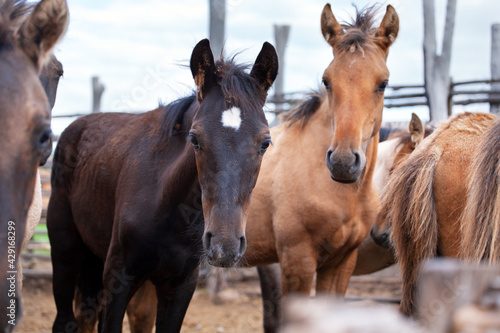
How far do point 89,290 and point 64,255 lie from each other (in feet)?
1.44

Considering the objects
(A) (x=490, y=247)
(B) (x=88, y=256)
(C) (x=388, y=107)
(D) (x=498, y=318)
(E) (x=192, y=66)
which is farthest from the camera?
(C) (x=388, y=107)

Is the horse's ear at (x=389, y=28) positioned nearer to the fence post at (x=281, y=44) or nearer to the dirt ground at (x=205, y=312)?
the dirt ground at (x=205, y=312)

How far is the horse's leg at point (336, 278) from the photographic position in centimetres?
432

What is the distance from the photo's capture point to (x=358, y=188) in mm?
4121

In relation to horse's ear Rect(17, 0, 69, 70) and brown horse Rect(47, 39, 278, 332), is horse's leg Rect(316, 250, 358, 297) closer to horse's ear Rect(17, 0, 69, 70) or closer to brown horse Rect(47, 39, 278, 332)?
brown horse Rect(47, 39, 278, 332)

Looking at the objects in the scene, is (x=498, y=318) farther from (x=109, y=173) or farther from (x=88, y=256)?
(x=88, y=256)

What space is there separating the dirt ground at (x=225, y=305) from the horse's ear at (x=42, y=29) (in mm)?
4791

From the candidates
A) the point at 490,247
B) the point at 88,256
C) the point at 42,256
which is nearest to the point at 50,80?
the point at 88,256

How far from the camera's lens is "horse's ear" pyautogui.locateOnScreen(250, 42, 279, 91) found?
324 cm

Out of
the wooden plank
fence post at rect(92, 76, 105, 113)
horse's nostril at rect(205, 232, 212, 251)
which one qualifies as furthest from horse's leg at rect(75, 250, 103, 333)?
fence post at rect(92, 76, 105, 113)

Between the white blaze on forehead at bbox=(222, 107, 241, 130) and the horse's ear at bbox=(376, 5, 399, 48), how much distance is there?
67.7 inches

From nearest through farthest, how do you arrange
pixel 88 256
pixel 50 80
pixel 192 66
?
pixel 192 66 < pixel 50 80 < pixel 88 256

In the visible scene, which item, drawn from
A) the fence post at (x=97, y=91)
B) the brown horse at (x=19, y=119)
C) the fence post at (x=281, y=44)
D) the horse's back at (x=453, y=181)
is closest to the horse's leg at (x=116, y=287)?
the brown horse at (x=19, y=119)

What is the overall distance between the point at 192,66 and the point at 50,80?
1.25 m
